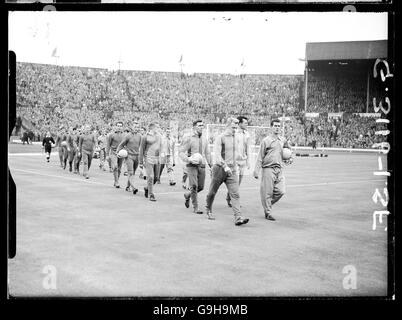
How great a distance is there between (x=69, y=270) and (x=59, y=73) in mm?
29168

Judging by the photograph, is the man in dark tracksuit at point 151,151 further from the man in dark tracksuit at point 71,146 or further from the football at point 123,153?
the man in dark tracksuit at point 71,146

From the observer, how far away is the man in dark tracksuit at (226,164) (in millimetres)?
8922

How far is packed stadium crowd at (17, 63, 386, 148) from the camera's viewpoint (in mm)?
32875

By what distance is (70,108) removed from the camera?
1384 inches

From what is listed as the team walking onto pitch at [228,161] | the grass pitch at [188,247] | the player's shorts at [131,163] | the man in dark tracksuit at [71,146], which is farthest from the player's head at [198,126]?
the man in dark tracksuit at [71,146]

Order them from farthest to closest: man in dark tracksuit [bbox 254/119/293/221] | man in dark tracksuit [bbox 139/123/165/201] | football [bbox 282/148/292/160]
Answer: man in dark tracksuit [bbox 139/123/165/201], football [bbox 282/148/292/160], man in dark tracksuit [bbox 254/119/293/221]

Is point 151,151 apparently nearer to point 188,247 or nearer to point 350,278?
point 188,247

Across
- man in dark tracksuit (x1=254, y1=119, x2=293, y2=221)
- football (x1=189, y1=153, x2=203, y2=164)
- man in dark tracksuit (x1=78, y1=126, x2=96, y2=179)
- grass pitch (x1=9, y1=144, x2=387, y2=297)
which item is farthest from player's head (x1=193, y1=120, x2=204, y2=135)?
man in dark tracksuit (x1=78, y1=126, x2=96, y2=179)

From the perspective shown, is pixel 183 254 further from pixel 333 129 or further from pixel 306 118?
pixel 333 129

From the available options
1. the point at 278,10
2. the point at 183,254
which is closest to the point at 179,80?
the point at 183,254

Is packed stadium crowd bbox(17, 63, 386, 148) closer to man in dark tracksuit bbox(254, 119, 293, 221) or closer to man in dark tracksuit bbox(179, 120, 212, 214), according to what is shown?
man in dark tracksuit bbox(179, 120, 212, 214)

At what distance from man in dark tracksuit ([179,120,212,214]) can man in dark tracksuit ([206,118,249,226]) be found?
2.66 feet

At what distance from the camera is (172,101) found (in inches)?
1420

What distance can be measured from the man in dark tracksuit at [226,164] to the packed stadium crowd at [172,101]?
22.0 m
